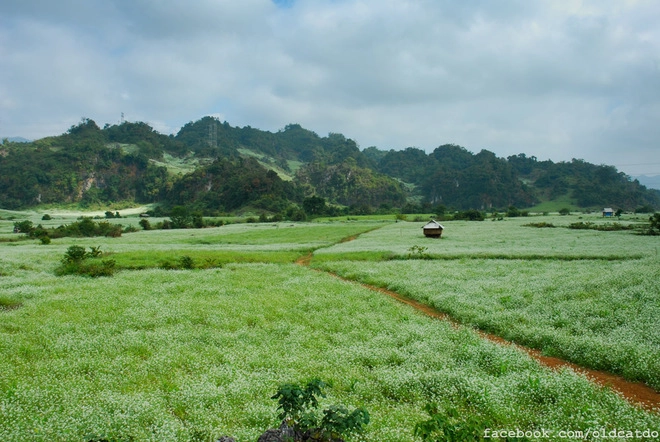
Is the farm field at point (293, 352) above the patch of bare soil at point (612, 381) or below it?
above

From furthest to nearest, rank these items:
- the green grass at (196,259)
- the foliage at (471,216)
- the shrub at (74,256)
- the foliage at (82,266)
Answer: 1. the foliage at (471,216)
2. the green grass at (196,259)
3. the shrub at (74,256)
4. the foliage at (82,266)

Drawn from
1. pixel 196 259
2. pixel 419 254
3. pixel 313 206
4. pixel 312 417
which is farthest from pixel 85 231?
pixel 312 417

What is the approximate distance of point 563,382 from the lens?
10.6m

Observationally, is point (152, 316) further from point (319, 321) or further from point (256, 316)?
point (319, 321)

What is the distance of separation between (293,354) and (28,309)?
15.6m

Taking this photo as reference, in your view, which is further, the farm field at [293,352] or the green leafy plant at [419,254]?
the green leafy plant at [419,254]

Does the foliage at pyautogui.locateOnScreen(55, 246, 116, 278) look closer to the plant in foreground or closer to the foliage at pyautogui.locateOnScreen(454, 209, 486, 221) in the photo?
the plant in foreground

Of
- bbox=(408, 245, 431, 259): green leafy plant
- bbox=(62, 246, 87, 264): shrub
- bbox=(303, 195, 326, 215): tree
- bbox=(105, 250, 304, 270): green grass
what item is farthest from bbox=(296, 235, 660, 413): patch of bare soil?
bbox=(303, 195, 326, 215): tree

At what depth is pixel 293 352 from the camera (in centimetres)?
1356

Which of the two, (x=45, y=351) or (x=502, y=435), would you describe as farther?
(x=45, y=351)

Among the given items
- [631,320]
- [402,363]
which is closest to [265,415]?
[402,363]

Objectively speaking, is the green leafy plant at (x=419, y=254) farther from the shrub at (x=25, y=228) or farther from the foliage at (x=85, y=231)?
the shrub at (x=25, y=228)

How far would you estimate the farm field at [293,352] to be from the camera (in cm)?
902

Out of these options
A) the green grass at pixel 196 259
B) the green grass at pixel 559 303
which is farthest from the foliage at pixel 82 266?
the green grass at pixel 559 303
